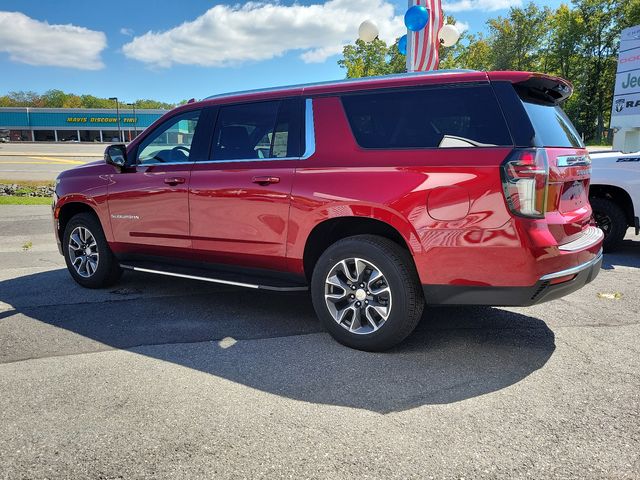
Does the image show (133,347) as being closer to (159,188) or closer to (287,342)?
(287,342)

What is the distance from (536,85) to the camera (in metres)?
3.54

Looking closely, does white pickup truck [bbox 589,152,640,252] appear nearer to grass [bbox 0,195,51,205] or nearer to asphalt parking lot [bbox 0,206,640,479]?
asphalt parking lot [bbox 0,206,640,479]

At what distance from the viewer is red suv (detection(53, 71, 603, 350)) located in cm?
328

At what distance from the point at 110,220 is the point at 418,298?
3.32 m

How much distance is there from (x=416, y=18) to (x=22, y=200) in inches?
400

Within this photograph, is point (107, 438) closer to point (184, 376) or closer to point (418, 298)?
point (184, 376)

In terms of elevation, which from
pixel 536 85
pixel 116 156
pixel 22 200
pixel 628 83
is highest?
pixel 628 83

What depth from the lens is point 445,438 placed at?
2.66 meters

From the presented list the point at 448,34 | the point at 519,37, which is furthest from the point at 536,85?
the point at 519,37

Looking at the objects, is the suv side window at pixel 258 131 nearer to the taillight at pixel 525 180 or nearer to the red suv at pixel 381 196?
the red suv at pixel 381 196

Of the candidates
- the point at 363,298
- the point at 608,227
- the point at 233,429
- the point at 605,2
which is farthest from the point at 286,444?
the point at 605,2

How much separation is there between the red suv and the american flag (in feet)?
23.2

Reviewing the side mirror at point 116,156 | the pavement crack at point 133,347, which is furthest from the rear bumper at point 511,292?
the side mirror at point 116,156

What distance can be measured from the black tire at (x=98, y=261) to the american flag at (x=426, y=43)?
24.1 ft
